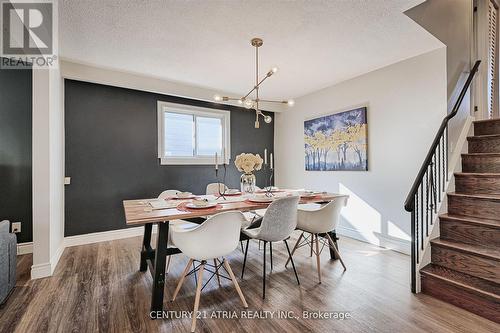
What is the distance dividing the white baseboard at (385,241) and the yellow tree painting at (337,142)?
101 centimetres

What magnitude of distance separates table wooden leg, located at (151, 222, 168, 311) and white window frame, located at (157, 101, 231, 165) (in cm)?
243

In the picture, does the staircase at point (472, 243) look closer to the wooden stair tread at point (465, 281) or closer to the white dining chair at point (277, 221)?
the wooden stair tread at point (465, 281)

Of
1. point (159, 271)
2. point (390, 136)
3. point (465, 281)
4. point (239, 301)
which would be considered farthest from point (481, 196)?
point (159, 271)

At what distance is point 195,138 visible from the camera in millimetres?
4516

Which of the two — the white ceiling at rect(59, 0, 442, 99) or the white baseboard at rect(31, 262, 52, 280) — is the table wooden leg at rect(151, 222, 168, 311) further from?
the white ceiling at rect(59, 0, 442, 99)

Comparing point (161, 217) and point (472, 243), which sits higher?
point (161, 217)

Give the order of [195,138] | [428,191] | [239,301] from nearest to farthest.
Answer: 1. [239,301]
2. [428,191]
3. [195,138]

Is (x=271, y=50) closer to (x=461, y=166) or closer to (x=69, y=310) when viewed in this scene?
(x=461, y=166)

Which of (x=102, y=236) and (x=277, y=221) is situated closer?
(x=277, y=221)

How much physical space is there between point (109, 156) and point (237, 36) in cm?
267

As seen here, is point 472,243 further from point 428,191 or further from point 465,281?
point 428,191

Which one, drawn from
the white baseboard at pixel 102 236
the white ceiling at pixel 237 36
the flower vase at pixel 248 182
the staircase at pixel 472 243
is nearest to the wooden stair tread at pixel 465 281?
the staircase at pixel 472 243

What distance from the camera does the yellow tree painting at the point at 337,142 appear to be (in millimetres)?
3650

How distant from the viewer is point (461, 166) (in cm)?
265
